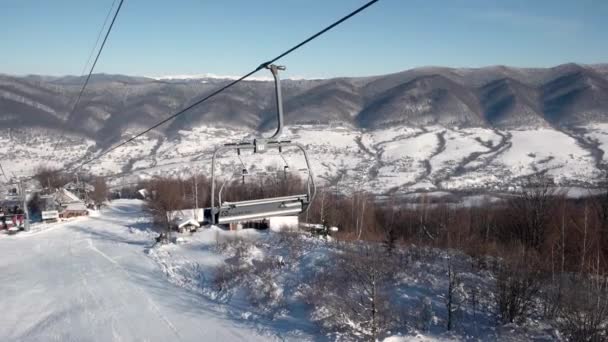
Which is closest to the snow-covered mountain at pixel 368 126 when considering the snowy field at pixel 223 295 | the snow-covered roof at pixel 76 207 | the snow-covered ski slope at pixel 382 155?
the snow-covered ski slope at pixel 382 155

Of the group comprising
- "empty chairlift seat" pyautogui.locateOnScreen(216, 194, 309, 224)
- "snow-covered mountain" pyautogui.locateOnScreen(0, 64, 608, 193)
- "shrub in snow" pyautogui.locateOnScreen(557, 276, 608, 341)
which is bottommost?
"shrub in snow" pyautogui.locateOnScreen(557, 276, 608, 341)

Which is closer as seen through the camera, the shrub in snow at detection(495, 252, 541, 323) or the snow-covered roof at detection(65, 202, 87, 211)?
the shrub in snow at detection(495, 252, 541, 323)

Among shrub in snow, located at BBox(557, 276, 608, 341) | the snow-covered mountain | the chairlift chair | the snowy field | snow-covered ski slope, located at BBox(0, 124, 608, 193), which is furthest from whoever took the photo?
the snow-covered mountain

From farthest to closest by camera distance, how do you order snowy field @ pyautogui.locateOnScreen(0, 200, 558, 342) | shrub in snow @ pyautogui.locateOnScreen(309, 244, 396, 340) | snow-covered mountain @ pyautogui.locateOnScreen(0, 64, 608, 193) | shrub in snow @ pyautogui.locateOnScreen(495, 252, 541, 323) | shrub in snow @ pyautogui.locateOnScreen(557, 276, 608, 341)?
snow-covered mountain @ pyautogui.locateOnScreen(0, 64, 608, 193) < snowy field @ pyautogui.locateOnScreen(0, 200, 558, 342) < shrub in snow @ pyautogui.locateOnScreen(309, 244, 396, 340) < shrub in snow @ pyautogui.locateOnScreen(495, 252, 541, 323) < shrub in snow @ pyautogui.locateOnScreen(557, 276, 608, 341)

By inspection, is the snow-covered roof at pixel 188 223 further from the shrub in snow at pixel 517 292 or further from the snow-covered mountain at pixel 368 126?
the snow-covered mountain at pixel 368 126

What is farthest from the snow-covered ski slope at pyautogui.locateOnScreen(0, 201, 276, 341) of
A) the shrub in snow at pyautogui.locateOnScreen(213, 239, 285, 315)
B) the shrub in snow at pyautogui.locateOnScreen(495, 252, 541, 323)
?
the shrub in snow at pyautogui.locateOnScreen(495, 252, 541, 323)

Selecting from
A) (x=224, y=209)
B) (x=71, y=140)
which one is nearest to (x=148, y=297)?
(x=224, y=209)

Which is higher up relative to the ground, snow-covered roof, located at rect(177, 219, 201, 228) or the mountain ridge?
the mountain ridge

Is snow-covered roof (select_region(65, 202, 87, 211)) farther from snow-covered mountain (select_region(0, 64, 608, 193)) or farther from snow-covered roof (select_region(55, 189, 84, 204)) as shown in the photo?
snow-covered mountain (select_region(0, 64, 608, 193))

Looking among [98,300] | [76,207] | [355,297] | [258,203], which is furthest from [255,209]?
[76,207]
